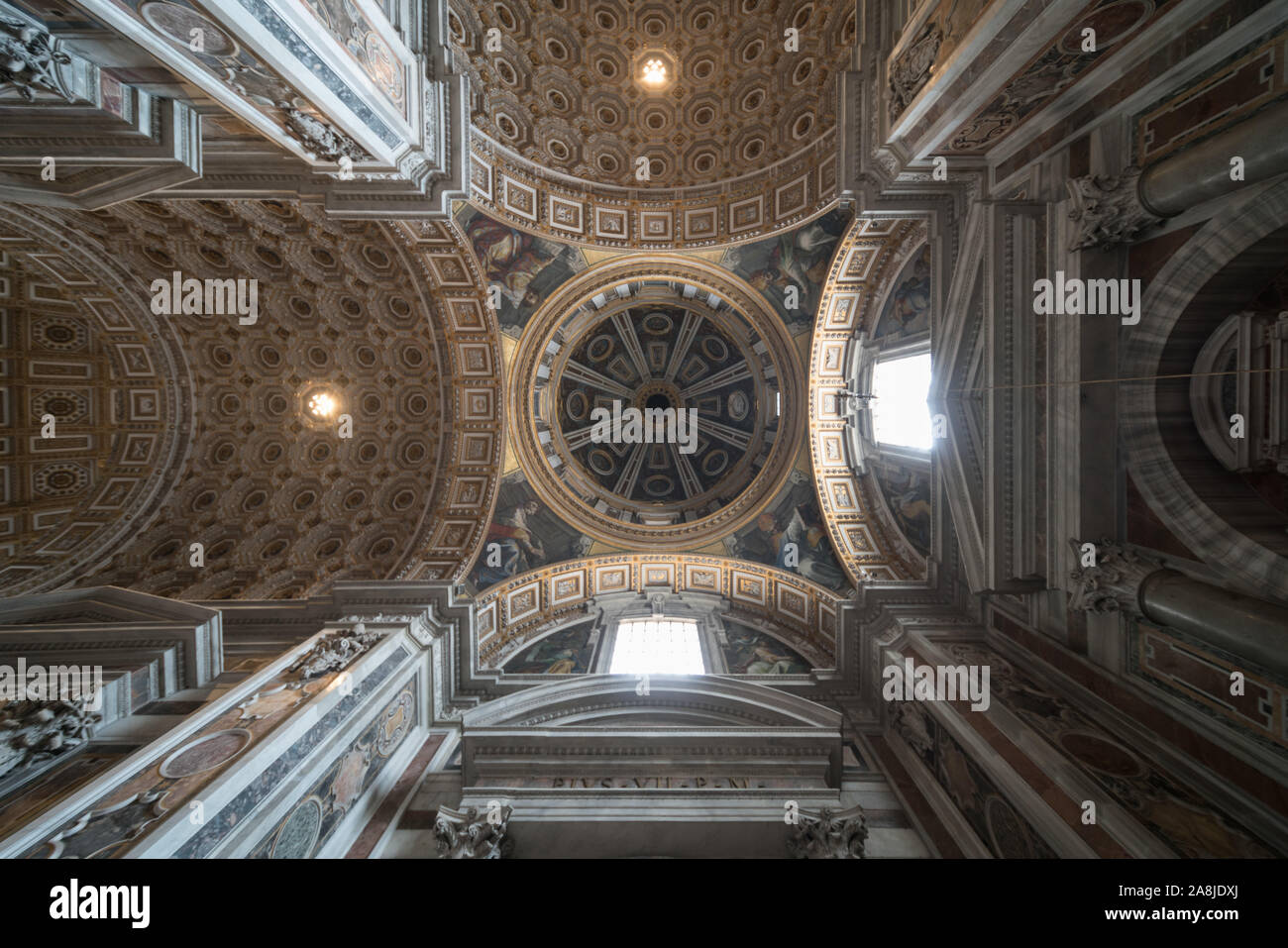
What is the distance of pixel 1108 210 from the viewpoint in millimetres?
6211

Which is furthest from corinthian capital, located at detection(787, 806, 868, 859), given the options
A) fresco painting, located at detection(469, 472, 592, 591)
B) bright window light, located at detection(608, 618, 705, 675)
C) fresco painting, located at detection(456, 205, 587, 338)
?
fresco painting, located at detection(456, 205, 587, 338)

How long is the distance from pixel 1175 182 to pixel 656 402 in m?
15.0

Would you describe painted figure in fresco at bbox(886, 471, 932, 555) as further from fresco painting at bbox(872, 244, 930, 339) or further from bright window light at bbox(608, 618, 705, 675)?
bright window light at bbox(608, 618, 705, 675)

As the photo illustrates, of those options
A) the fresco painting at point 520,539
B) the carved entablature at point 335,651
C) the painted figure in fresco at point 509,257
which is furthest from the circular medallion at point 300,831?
the painted figure in fresco at point 509,257

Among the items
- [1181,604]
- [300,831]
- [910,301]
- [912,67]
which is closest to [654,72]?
[912,67]

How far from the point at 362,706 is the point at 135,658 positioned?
379cm

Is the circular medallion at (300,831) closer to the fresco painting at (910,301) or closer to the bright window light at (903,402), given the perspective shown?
the bright window light at (903,402)

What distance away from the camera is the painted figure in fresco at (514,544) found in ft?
47.5

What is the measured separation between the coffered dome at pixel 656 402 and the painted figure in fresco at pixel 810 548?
4.11ft

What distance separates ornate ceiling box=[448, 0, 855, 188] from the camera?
1213cm

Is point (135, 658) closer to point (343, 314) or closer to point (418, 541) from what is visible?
point (418, 541)

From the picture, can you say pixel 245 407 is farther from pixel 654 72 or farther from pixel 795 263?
pixel 795 263

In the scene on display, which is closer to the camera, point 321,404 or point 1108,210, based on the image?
A: point 1108,210

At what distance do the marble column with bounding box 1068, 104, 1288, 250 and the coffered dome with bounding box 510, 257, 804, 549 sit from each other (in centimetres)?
895
